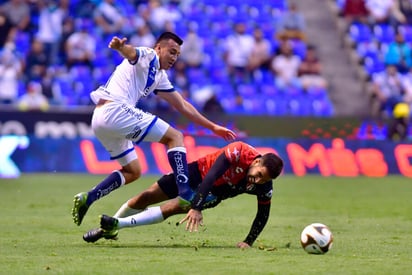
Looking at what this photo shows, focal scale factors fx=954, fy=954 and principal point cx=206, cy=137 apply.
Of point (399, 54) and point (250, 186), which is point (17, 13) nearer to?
point (399, 54)

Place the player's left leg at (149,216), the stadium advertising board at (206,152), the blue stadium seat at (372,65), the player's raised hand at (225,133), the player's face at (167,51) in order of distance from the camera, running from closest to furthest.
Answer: the player's left leg at (149,216) < the player's face at (167,51) < the player's raised hand at (225,133) < the stadium advertising board at (206,152) < the blue stadium seat at (372,65)

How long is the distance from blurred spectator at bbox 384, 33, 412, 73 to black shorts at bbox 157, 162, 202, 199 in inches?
761

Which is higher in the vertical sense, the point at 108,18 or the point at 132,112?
the point at 132,112

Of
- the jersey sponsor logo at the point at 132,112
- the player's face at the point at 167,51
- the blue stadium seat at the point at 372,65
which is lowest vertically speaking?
the blue stadium seat at the point at 372,65

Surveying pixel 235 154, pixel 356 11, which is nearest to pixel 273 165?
pixel 235 154

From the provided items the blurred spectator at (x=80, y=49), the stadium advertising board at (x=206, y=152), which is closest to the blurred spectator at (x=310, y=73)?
the stadium advertising board at (x=206, y=152)

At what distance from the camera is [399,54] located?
29312 millimetres

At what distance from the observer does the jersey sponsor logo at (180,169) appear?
1041 cm

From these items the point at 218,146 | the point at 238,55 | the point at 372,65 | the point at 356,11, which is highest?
the point at 356,11

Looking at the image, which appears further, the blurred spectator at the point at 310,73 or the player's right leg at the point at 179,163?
the blurred spectator at the point at 310,73

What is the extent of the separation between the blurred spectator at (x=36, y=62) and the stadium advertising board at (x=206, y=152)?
2600 mm

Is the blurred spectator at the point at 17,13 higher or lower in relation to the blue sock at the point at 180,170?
lower

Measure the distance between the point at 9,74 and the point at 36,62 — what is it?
0.96 m

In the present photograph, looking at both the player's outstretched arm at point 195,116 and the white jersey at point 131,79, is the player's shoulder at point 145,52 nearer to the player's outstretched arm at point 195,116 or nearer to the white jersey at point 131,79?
the white jersey at point 131,79
